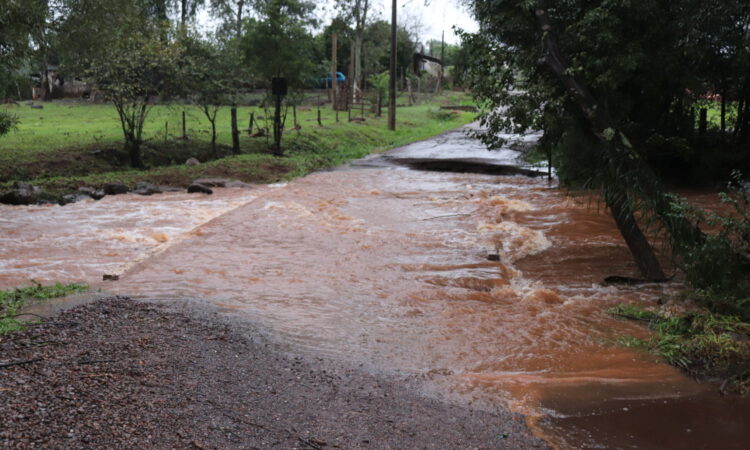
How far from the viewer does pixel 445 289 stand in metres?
8.33

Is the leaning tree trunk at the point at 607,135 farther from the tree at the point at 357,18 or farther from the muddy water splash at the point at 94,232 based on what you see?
the tree at the point at 357,18

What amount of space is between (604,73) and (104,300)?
6.91 metres

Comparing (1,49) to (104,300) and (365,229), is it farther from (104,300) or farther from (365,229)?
(104,300)

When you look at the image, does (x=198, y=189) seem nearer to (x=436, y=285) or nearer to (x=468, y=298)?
(x=436, y=285)

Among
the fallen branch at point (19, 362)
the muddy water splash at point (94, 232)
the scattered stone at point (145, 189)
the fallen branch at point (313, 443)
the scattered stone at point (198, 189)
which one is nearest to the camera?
the fallen branch at point (313, 443)

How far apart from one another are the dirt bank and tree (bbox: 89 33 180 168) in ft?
42.5

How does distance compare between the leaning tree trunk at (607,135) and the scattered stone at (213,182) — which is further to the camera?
the scattered stone at (213,182)

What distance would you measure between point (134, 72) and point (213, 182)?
12.5ft

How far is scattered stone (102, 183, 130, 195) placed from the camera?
1517cm

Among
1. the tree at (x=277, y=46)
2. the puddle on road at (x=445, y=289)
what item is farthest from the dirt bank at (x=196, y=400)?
the tree at (x=277, y=46)

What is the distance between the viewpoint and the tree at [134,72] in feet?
55.8

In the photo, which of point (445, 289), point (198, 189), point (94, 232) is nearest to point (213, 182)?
point (198, 189)

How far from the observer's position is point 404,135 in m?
31.3

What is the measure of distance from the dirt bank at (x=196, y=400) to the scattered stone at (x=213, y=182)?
11.0 metres
